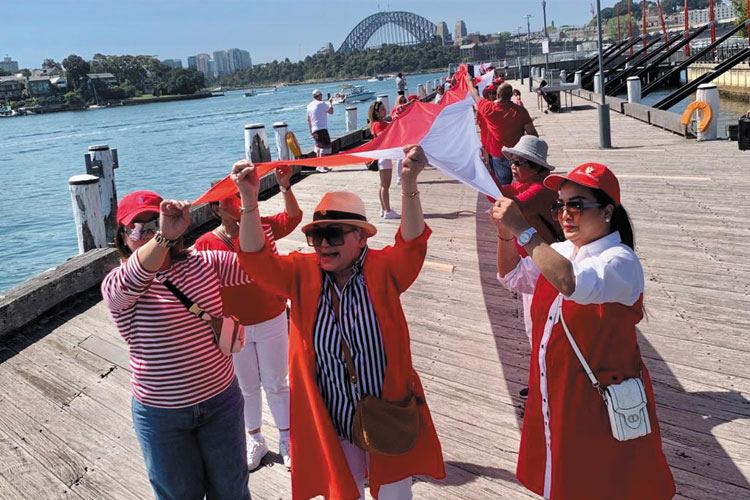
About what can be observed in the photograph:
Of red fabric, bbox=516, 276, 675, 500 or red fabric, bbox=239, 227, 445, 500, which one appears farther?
red fabric, bbox=239, 227, 445, 500

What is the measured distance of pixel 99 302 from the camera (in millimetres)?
6789

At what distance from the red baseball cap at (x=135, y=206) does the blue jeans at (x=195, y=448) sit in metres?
0.77

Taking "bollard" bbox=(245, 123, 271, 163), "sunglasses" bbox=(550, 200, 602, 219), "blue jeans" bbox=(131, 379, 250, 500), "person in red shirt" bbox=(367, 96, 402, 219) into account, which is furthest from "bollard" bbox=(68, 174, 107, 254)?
"sunglasses" bbox=(550, 200, 602, 219)

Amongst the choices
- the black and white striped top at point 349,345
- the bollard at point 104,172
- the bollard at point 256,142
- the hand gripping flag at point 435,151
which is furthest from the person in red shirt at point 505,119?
the bollard at point 256,142

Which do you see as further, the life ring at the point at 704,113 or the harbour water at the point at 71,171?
the harbour water at the point at 71,171

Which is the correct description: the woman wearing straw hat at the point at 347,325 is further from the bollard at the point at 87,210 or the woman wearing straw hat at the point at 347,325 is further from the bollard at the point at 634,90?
the bollard at the point at 634,90

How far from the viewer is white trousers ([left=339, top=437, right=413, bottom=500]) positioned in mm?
2627

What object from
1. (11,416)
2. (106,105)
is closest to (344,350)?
(11,416)

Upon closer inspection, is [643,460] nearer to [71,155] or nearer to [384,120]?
[384,120]

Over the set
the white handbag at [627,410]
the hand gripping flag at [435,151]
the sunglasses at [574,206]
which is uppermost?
the hand gripping flag at [435,151]

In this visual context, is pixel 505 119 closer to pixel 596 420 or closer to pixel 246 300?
pixel 246 300

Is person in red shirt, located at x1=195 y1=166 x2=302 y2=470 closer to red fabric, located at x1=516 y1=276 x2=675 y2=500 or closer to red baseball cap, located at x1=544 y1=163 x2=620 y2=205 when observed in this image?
red baseball cap, located at x1=544 y1=163 x2=620 y2=205

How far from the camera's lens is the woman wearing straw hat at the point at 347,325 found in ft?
8.33

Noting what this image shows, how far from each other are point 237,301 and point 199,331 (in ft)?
2.94
